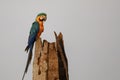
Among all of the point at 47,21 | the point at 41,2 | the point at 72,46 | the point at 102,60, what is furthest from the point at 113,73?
the point at 41,2

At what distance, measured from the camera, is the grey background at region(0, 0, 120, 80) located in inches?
50.0

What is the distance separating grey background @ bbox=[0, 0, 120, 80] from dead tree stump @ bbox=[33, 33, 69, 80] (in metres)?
0.21

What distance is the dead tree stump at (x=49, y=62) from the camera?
3.39 feet

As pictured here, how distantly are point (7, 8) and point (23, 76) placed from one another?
0.47 metres

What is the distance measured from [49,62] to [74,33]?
35cm

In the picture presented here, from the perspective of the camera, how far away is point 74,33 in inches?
52.5

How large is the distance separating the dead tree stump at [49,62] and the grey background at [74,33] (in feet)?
0.69

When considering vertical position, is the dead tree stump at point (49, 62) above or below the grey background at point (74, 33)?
below

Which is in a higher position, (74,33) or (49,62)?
(74,33)

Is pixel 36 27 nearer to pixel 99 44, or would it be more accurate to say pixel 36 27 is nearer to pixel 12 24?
pixel 12 24

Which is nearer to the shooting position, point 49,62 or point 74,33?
point 49,62

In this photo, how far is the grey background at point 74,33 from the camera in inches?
50.0

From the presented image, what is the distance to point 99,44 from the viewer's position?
131 cm

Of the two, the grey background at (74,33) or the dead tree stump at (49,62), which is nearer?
the dead tree stump at (49,62)
